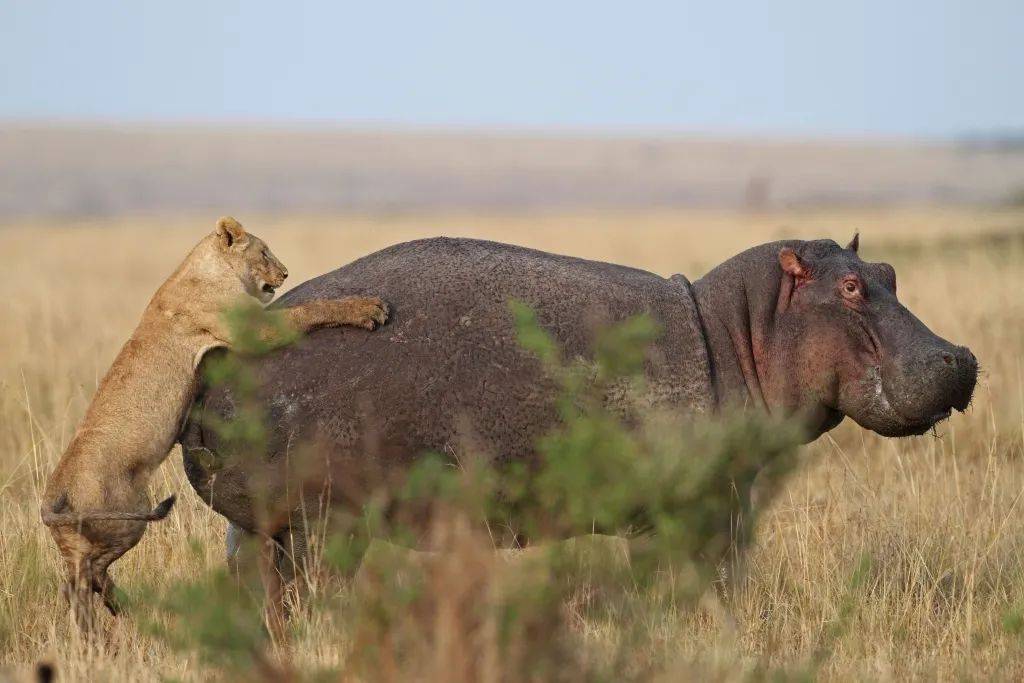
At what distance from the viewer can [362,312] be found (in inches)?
226

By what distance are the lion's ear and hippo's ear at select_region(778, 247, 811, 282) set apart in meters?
2.40

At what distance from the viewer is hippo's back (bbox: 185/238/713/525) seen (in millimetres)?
5652

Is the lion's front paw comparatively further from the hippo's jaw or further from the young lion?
the hippo's jaw

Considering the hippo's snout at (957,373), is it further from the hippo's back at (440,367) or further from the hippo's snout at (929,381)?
the hippo's back at (440,367)

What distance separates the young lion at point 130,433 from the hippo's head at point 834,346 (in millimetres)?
1608

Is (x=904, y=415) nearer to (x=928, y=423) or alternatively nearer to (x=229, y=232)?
(x=928, y=423)

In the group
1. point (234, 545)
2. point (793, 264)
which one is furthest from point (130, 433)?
point (793, 264)

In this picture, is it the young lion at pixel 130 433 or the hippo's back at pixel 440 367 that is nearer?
the young lion at pixel 130 433

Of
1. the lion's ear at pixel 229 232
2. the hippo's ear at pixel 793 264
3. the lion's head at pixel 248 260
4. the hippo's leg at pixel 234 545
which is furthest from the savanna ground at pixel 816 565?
the lion's ear at pixel 229 232

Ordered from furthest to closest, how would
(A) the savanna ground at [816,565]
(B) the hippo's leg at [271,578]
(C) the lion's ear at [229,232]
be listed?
(C) the lion's ear at [229,232] → (B) the hippo's leg at [271,578] → (A) the savanna ground at [816,565]

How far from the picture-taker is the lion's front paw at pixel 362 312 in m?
5.73

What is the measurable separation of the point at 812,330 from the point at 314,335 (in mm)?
2104

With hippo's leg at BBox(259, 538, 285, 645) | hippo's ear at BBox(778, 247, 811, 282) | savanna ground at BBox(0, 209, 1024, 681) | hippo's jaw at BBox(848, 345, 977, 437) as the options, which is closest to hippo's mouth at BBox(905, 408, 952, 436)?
hippo's jaw at BBox(848, 345, 977, 437)

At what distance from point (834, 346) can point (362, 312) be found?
200 centimetres
